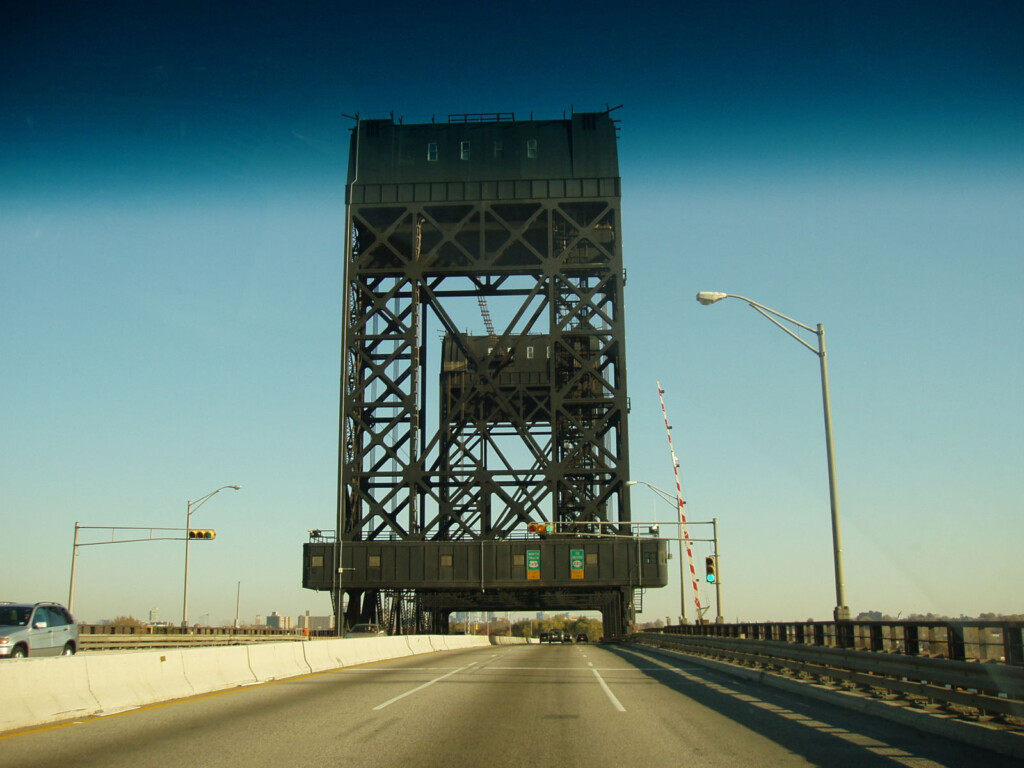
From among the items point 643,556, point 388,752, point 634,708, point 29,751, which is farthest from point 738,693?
point 643,556

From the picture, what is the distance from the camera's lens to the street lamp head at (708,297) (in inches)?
933

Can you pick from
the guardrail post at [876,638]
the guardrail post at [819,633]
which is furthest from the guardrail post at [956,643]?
the guardrail post at [819,633]

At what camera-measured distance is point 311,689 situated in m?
20.9

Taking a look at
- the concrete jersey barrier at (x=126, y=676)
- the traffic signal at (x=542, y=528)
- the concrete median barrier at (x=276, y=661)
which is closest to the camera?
the concrete jersey barrier at (x=126, y=676)

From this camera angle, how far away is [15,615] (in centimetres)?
2491

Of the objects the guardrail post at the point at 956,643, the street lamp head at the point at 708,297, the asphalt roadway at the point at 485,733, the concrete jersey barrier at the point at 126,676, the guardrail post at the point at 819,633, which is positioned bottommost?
the asphalt roadway at the point at 485,733

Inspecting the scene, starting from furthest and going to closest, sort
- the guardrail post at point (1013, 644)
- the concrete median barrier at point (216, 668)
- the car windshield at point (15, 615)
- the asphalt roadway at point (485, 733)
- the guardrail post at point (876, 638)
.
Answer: the car windshield at point (15, 615) → the concrete median barrier at point (216, 668) → the guardrail post at point (876, 638) → the guardrail post at point (1013, 644) → the asphalt roadway at point (485, 733)

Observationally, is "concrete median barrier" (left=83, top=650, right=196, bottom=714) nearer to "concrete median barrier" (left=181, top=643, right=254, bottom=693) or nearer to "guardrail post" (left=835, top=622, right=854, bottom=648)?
"concrete median barrier" (left=181, top=643, right=254, bottom=693)

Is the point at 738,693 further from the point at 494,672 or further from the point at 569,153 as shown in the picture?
the point at 569,153

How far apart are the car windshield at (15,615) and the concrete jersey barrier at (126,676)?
5.67 meters

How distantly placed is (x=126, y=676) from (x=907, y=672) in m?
12.4

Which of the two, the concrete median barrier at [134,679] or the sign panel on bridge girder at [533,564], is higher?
the sign panel on bridge girder at [533,564]

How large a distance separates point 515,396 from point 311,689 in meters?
68.5

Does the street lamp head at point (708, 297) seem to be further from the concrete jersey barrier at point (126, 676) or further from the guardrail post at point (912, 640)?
the concrete jersey barrier at point (126, 676)
